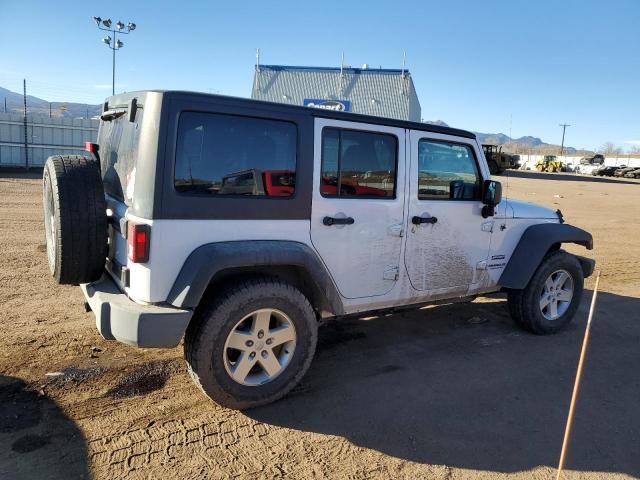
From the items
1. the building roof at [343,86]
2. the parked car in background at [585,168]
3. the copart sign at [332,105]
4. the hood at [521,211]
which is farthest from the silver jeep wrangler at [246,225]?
the parked car in background at [585,168]

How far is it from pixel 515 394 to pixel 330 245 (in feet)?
6.09

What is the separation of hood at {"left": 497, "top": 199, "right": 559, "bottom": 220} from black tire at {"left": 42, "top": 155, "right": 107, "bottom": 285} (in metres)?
3.45

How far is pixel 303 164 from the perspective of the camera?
337 cm

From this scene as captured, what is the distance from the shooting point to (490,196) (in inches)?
170

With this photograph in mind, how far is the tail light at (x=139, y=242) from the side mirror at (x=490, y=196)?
294cm

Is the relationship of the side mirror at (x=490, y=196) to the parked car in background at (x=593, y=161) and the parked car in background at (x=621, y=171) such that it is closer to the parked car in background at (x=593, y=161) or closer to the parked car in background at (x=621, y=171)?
the parked car in background at (x=621, y=171)

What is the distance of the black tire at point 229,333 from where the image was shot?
10.00ft

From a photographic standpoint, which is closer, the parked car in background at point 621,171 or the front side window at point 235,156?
the front side window at point 235,156

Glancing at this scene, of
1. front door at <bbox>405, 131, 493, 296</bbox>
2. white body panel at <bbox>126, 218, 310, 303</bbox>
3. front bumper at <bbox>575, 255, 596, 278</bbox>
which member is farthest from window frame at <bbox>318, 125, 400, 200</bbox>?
front bumper at <bbox>575, 255, 596, 278</bbox>

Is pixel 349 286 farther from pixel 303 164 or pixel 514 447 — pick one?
pixel 514 447

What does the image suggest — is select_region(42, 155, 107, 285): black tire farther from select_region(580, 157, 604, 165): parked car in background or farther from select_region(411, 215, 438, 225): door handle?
select_region(580, 157, 604, 165): parked car in background

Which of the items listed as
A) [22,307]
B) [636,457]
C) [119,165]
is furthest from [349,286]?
[22,307]

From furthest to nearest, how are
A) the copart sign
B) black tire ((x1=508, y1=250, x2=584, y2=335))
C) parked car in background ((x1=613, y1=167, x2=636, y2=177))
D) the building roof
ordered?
parked car in background ((x1=613, y1=167, x2=636, y2=177))
the building roof
black tire ((x1=508, y1=250, x2=584, y2=335))
the copart sign

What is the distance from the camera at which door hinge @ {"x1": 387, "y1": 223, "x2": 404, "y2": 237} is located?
150 inches
